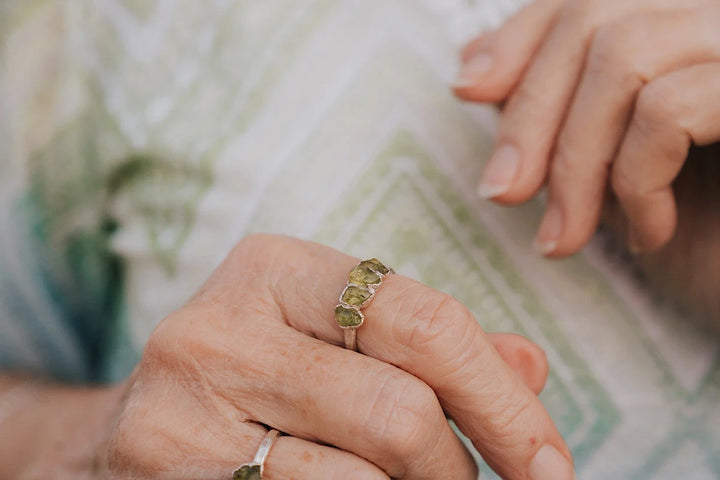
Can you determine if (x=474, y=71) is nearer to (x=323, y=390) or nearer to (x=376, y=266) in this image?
(x=376, y=266)

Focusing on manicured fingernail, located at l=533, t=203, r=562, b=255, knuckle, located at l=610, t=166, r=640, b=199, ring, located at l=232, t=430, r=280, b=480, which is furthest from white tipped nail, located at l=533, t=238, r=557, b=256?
ring, located at l=232, t=430, r=280, b=480

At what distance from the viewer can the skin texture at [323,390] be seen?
60 cm

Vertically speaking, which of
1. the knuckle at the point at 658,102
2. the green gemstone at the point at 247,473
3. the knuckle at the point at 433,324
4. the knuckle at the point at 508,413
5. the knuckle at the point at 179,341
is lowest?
the knuckle at the point at 508,413

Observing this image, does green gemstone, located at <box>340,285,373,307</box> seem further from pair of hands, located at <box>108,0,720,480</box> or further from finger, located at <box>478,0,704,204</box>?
finger, located at <box>478,0,704,204</box>

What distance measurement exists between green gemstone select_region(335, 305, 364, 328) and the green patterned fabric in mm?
293

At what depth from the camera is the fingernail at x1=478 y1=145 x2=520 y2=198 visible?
2.76ft

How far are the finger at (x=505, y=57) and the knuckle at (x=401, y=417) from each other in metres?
0.44

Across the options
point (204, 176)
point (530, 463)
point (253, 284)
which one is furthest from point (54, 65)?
point (530, 463)

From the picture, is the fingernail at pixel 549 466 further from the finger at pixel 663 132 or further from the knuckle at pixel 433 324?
the finger at pixel 663 132

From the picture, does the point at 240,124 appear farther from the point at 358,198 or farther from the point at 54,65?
the point at 54,65

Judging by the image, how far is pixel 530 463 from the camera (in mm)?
646

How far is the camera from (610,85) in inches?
30.5

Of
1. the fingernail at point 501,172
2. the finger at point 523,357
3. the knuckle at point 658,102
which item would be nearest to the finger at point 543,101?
the fingernail at point 501,172

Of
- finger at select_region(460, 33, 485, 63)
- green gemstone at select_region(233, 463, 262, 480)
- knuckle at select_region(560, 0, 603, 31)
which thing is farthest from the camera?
finger at select_region(460, 33, 485, 63)
